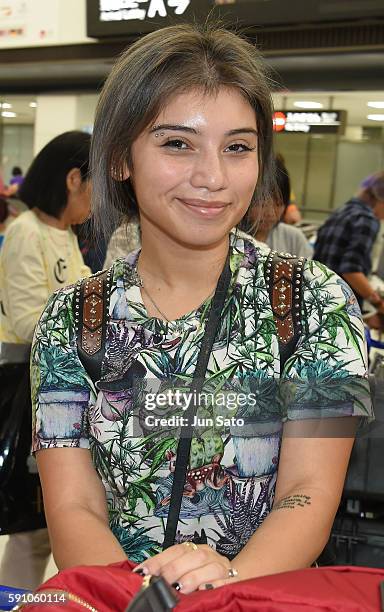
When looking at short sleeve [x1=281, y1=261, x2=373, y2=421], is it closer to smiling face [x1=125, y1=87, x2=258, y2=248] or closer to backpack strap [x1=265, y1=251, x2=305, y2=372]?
backpack strap [x1=265, y1=251, x2=305, y2=372]

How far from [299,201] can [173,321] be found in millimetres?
6834

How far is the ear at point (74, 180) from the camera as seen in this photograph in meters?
3.26

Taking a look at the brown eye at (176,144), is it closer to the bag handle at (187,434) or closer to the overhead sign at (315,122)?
the bag handle at (187,434)

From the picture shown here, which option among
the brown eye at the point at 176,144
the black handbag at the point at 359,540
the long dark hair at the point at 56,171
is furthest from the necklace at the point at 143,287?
the long dark hair at the point at 56,171

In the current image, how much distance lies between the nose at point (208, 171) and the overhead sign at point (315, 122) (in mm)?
5513

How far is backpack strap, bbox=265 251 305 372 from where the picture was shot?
4.07ft

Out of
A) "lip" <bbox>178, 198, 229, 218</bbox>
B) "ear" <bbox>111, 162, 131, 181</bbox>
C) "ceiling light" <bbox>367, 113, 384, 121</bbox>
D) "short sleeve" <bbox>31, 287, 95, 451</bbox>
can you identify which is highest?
"ceiling light" <bbox>367, 113, 384, 121</bbox>

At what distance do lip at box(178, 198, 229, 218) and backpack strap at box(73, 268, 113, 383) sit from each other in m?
0.20

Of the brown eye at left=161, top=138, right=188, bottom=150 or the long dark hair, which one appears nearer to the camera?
the brown eye at left=161, top=138, right=188, bottom=150

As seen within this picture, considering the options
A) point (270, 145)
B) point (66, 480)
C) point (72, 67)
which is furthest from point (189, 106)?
point (72, 67)

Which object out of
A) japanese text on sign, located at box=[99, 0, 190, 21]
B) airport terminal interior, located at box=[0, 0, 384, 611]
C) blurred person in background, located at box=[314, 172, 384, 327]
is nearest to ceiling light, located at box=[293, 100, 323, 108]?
airport terminal interior, located at box=[0, 0, 384, 611]

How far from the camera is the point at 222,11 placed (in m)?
5.61

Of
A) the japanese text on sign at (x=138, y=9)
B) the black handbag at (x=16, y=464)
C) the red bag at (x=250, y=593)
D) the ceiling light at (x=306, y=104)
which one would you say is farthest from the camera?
the ceiling light at (x=306, y=104)

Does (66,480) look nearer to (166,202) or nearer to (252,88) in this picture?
(166,202)
